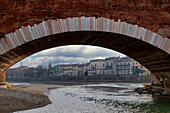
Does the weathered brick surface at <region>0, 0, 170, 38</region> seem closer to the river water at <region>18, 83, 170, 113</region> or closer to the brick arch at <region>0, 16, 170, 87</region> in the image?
the brick arch at <region>0, 16, 170, 87</region>

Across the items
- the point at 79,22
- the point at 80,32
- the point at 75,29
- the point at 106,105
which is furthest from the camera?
the point at 106,105

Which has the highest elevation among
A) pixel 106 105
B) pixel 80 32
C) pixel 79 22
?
pixel 79 22

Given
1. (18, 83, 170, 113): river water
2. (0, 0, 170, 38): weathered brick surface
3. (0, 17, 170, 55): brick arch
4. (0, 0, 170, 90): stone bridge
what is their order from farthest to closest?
(18, 83, 170, 113): river water, (0, 0, 170, 38): weathered brick surface, (0, 0, 170, 90): stone bridge, (0, 17, 170, 55): brick arch

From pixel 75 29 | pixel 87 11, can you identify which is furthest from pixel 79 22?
pixel 87 11

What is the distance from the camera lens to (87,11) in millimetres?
6801

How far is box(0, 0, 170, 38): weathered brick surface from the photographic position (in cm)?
650

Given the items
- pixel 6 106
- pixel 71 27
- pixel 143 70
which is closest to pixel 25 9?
pixel 71 27

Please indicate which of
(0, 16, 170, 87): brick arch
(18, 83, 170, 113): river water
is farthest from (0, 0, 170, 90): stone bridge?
(18, 83, 170, 113): river water

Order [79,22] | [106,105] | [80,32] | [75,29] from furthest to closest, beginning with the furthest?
[106,105], [80,32], [79,22], [75,29]

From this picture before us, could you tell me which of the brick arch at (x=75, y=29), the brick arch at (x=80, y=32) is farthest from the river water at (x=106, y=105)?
the brick arch at (x=75, y=29)

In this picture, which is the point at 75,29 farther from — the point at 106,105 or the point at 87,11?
the point at 106,105

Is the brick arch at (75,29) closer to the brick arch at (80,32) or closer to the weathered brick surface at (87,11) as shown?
the brick arch at (80,32)

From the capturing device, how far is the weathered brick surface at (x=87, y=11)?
6.50 metres

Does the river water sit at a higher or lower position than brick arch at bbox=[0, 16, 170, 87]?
lower
